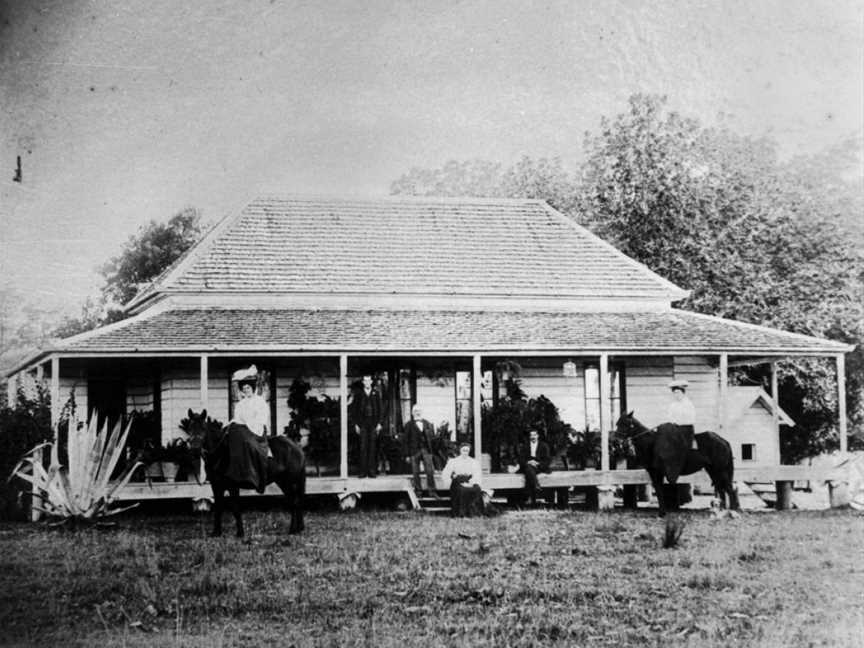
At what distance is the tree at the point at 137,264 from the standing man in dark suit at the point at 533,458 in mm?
5394

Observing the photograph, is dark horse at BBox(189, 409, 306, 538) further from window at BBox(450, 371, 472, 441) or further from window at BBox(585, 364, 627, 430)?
window at BBox(585, 364, 627, 430)

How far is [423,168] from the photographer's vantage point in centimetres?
992

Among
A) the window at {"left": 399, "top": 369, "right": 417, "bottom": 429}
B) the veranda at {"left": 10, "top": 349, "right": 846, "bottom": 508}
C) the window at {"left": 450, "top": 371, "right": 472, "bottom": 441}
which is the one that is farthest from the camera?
the window at {"left": 450, "top": 371, "right": 472, "bottom": 441}

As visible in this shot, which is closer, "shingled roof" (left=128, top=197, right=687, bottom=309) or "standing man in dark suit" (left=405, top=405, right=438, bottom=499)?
"standing man in dark suit" (left=405, top=405, right=438, bottom=499)

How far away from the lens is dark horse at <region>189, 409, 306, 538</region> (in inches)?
415

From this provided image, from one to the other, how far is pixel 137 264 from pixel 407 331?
13.1 feet

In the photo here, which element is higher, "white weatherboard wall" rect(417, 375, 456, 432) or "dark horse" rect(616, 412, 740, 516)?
"white weatherboard wall" rect(417, 375, 456, 432)

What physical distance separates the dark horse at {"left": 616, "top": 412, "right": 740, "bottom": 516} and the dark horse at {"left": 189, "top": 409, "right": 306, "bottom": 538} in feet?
13.8

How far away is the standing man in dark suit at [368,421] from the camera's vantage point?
1388 centimetres

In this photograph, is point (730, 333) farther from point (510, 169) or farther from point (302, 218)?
point (302, 218)

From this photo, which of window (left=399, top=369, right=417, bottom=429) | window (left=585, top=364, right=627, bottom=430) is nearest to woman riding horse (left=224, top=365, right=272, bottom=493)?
window (left=399, top=369, right=417, bottom=429)

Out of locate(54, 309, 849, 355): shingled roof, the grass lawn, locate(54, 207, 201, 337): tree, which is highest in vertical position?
locate(54, 207, 201, 337): tree

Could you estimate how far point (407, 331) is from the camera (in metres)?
13.9

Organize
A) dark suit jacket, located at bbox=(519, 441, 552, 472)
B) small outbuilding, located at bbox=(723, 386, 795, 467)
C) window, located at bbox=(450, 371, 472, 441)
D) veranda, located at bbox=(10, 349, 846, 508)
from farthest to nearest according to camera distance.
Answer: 1. small outbuilding, located at bbox=(723, 386, 795, 467)
2. window, located at bbox=(450, 371, 472, 441)
3. dark suit jacket, located at bbox=(519, 441, 552, 472)
4. veranda, located at bbox=(10, 349, 846, 508)
